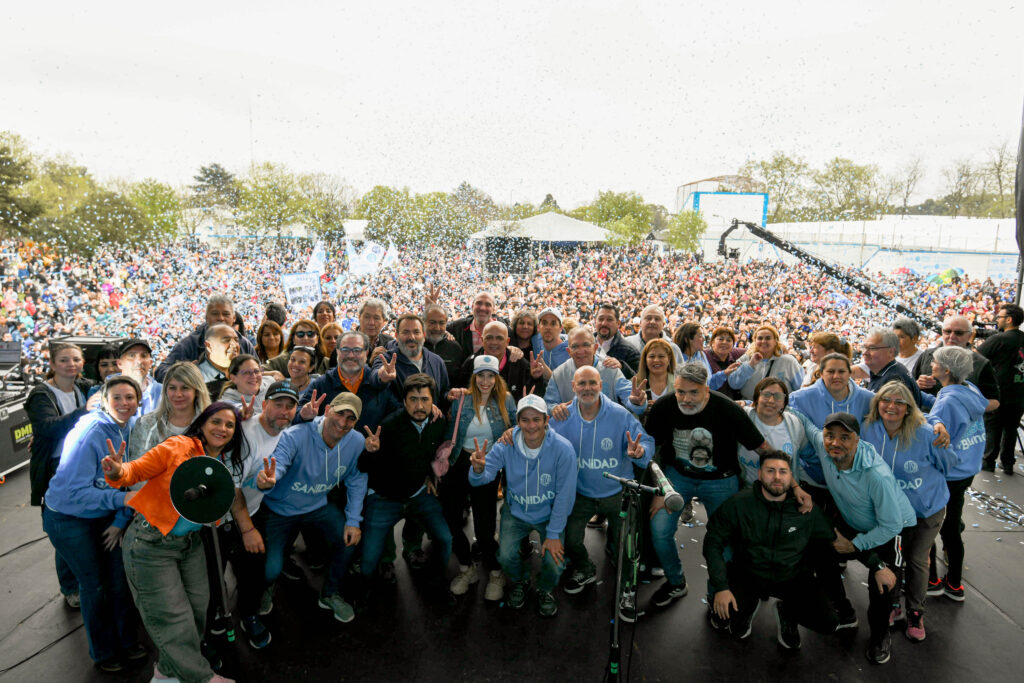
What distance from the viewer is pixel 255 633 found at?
9.59ft

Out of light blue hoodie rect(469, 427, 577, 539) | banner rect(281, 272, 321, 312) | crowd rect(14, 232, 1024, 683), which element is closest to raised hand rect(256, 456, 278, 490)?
crowd rect(14, 232, 1024, 683)

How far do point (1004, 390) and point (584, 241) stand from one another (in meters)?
11.7

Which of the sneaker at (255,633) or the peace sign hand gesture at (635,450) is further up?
the peace sign hand gesture at (635,450)

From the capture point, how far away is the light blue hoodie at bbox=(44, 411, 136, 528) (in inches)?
99.3

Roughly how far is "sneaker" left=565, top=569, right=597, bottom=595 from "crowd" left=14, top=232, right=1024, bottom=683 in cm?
1

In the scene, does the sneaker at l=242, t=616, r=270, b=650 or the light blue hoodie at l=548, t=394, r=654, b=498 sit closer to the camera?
the sneaker at l=242, t=616, r=270, b=650

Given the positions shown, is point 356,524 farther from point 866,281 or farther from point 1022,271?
point 866,281

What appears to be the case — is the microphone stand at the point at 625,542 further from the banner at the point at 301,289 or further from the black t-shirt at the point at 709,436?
the banner at the point at 301,289

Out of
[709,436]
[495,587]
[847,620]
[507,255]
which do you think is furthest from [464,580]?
[507,255]

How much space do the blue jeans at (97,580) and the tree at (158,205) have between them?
19.8 metres

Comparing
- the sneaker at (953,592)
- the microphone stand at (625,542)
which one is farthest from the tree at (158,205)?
the sneaker at (953,592)

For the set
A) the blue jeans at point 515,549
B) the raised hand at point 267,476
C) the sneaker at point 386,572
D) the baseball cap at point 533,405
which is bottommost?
the sneaker at point 386,572

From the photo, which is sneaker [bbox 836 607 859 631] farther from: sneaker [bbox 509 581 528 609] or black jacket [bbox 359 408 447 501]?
black jacket [bbox 359 408 447 501]

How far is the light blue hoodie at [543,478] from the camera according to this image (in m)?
3.22
